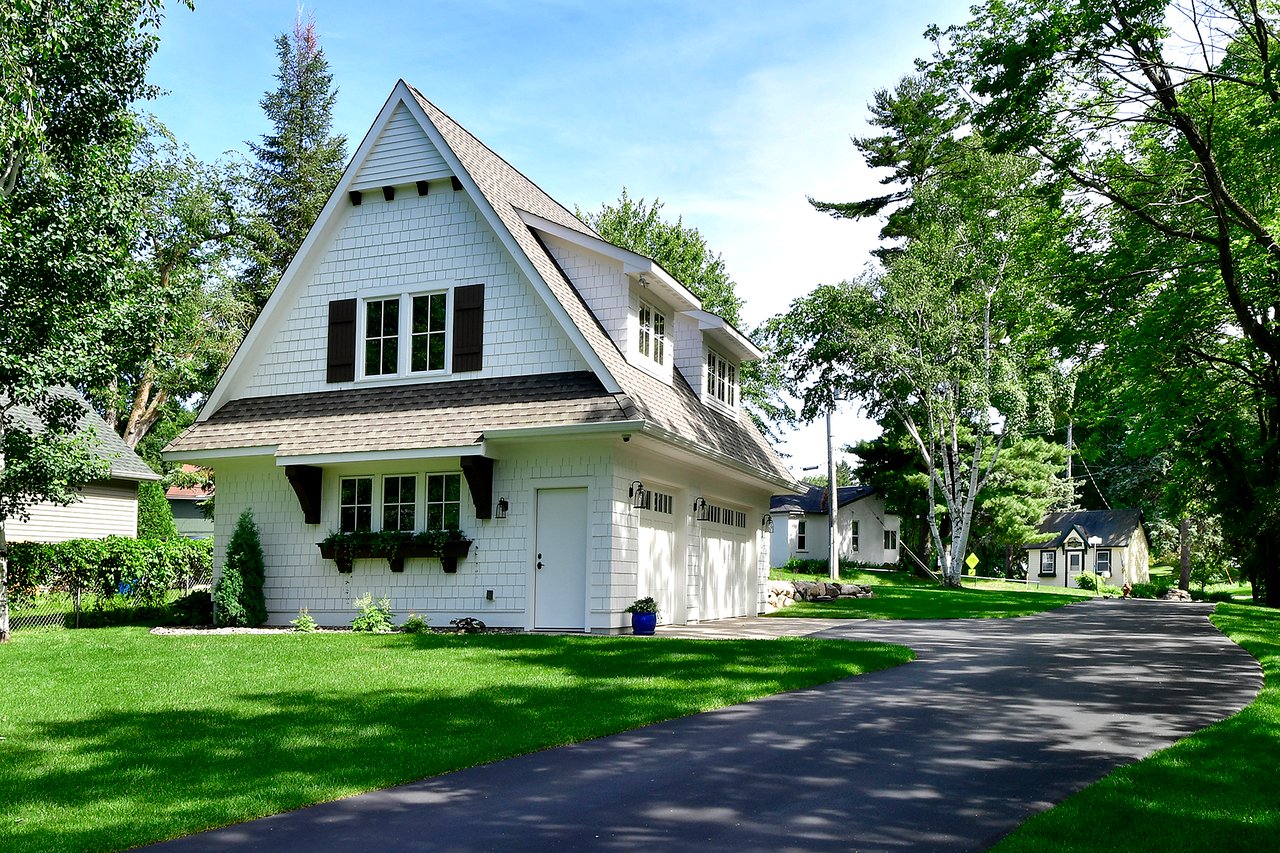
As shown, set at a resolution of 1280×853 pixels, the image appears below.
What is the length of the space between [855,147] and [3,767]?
4636 centimetres

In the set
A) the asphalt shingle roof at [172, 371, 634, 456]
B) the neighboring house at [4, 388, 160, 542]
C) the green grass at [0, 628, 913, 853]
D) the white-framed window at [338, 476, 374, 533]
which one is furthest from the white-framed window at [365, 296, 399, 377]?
the neighboring house at [4, 388, 160, 542]

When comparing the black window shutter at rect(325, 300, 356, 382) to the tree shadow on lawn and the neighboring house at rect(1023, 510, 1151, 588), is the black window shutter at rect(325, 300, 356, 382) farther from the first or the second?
the neighboring house at rect(1023, 510, 1151, 588)

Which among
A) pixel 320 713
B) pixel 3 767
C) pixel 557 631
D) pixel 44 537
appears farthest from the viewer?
pixel 44 537

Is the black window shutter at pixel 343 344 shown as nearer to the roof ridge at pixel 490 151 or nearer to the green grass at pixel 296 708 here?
the roof ridge at pixel 490 151

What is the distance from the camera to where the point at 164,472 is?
4044cm

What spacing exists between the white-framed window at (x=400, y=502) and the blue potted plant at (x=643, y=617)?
405 centimetres

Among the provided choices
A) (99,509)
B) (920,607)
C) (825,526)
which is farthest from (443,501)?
(825,526)

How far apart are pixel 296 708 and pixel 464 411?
775cm

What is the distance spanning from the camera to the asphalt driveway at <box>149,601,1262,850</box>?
5258mm

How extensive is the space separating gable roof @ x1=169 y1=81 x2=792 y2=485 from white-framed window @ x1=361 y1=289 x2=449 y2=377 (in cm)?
68

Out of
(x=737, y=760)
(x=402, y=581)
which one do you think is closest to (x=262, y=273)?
(x=402, y=581)

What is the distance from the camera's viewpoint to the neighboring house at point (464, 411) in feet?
51.2

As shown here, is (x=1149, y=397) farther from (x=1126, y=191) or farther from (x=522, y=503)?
(x=522, y=503)

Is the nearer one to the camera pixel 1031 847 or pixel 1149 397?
pixel 1031 847
